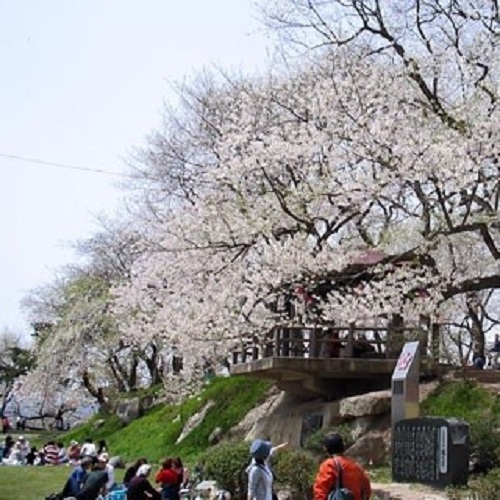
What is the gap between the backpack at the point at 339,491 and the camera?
746 centimetres

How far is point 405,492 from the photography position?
12930 millimetres

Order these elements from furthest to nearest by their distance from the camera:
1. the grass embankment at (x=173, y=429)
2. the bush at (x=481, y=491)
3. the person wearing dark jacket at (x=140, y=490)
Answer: the grass embankment at (x=173, y=429) → the person wearing dark jacket at (x=140, y=490) → the bush at (x=481, y=491)

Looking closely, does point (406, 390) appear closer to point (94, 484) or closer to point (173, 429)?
point (94, 484)

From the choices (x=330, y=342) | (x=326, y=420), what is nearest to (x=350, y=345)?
(x=330, y=342)

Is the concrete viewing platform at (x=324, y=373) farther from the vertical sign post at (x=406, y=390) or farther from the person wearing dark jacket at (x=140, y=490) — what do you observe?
the person wearing dark jacket at (x=140, y=490)

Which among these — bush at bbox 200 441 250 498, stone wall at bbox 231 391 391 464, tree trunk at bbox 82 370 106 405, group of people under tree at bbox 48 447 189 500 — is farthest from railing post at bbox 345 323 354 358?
tree trunk at bbox 82 370 106 405

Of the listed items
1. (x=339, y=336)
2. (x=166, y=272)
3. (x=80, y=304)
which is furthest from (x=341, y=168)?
(x=80, y=304)

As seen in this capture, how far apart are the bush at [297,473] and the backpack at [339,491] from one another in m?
6.25

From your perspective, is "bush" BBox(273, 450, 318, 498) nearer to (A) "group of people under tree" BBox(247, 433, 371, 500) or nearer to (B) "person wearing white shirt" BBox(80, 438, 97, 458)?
(B) "person wearing white shirt" BBox(80, 438, 97, 458)

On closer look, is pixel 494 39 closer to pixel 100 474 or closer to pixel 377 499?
pixel 377 499

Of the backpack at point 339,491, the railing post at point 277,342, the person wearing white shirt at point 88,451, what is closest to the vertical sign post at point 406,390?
the person wearing white shirt at point 88,451

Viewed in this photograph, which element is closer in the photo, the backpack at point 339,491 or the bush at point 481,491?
the backpack at point 339,491

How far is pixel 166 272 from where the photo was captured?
2270cm

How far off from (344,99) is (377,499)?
759cm
